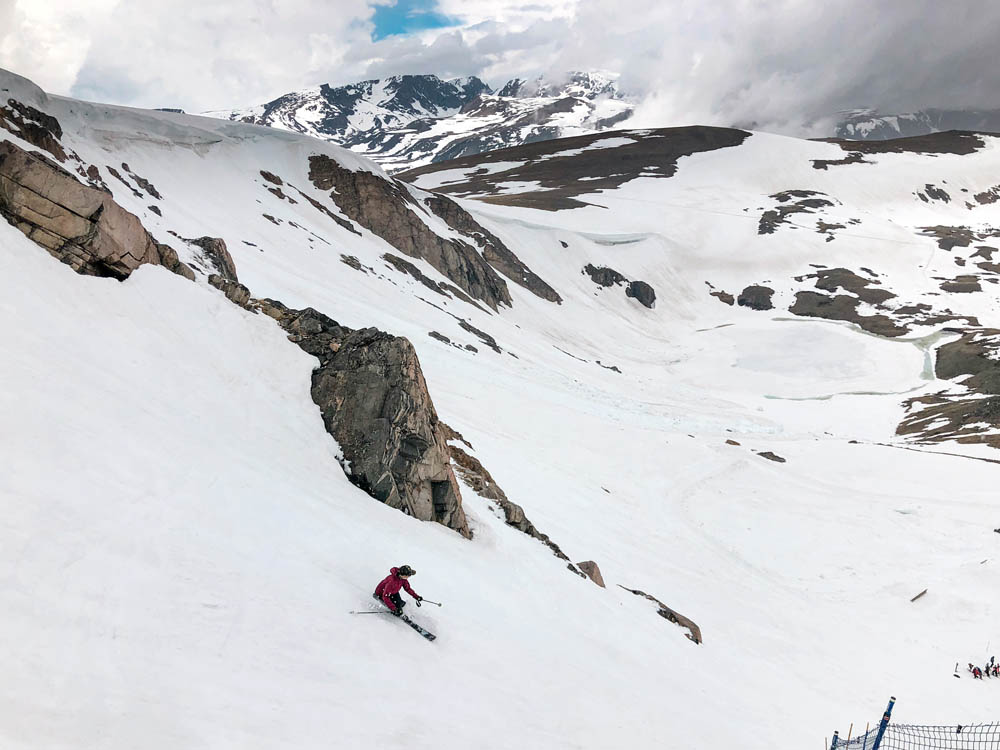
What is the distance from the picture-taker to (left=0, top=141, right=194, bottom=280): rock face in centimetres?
1423

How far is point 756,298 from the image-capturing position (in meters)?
103

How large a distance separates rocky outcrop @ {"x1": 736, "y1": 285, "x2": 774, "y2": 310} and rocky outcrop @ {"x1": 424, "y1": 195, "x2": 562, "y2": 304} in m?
37.6

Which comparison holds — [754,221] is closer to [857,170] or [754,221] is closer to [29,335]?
[857,170]

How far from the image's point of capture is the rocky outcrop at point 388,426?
14.7 m

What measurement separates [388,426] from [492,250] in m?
67.9

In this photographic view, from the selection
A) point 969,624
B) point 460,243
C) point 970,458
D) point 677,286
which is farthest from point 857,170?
point 969,624

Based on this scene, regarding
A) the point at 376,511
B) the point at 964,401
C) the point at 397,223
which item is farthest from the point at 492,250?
the point at 376,511

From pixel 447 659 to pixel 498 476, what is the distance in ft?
42.8

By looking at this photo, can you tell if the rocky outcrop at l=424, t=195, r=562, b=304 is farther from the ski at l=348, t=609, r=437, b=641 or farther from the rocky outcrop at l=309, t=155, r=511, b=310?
the ski at l=348, t=609, r=437, b=641

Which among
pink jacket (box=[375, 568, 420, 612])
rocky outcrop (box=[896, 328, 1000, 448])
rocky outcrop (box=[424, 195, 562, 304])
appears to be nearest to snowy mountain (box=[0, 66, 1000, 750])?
pink jacket (box=[375, 568, 420, 612])

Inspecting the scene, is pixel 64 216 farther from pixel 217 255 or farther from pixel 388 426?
pixel 217 255

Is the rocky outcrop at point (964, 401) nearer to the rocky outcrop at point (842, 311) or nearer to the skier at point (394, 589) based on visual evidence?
the rocky outcrop at point (842, 311)

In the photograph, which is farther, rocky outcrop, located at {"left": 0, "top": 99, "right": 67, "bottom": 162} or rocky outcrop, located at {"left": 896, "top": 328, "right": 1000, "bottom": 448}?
rocky outcrop, located at {"left": 896, "top": 328, "right": 1000, "bottom": 448}

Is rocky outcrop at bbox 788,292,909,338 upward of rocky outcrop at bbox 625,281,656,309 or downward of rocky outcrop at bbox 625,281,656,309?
upward
